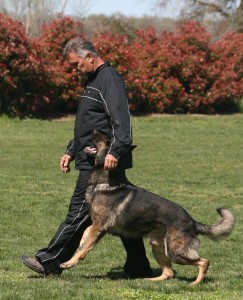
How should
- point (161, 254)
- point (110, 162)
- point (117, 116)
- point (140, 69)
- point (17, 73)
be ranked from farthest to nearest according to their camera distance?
1. point (140, 69)
2. point (17, 73)
3. point (161, 254)
4. point (117, 116)
5. point (110, 162)

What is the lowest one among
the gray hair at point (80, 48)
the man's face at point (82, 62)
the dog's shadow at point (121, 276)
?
the dog's shadow at point (121, 276)

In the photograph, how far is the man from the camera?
6.75 metres

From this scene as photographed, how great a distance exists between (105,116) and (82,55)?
0.59 m

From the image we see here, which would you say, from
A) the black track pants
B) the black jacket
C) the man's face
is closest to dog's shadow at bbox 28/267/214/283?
the black track pants

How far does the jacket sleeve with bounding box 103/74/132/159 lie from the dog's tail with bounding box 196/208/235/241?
1.06 m

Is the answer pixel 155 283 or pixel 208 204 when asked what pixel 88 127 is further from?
pixel 208 204

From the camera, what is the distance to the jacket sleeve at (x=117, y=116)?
6672 mm

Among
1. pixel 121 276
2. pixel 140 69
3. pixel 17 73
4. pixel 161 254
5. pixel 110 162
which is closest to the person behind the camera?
pixel 110 162

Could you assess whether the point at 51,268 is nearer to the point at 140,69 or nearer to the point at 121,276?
the point at 121,276

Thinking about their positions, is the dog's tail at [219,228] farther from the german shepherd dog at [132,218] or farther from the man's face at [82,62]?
the man's face at [82,62]

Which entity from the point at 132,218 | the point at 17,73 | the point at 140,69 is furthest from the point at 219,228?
the point at 140,69

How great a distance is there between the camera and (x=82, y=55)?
272 inches

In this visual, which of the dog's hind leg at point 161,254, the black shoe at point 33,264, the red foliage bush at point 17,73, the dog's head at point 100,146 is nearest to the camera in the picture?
the dog's head at point 100,146

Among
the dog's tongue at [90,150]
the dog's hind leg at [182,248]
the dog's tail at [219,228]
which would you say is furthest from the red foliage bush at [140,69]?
the dog's hind leg at [182,248]
